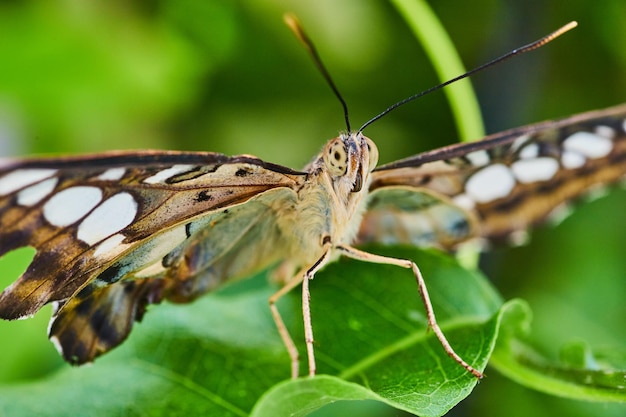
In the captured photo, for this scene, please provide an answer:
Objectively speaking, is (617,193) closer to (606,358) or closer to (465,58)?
(465,58)

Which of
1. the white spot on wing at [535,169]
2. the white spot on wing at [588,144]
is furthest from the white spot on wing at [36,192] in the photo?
the white spot on wing at [588,144]

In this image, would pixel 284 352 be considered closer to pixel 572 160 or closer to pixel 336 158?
pixel 336 158

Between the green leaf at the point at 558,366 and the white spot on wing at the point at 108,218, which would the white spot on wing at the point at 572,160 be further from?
the white spot on wing at the point at 108,218

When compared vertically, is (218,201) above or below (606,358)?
above

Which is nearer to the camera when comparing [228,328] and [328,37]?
[228,328]

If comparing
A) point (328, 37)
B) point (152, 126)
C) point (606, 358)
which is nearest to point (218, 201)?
point (606, 358)

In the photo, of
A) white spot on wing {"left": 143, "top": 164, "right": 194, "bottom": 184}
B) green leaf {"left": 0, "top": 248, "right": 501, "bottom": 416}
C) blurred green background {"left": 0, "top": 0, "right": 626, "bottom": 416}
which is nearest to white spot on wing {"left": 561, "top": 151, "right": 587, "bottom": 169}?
green leaf {"left": 0, "top": 248, "right": 501, "bottom": 416}
